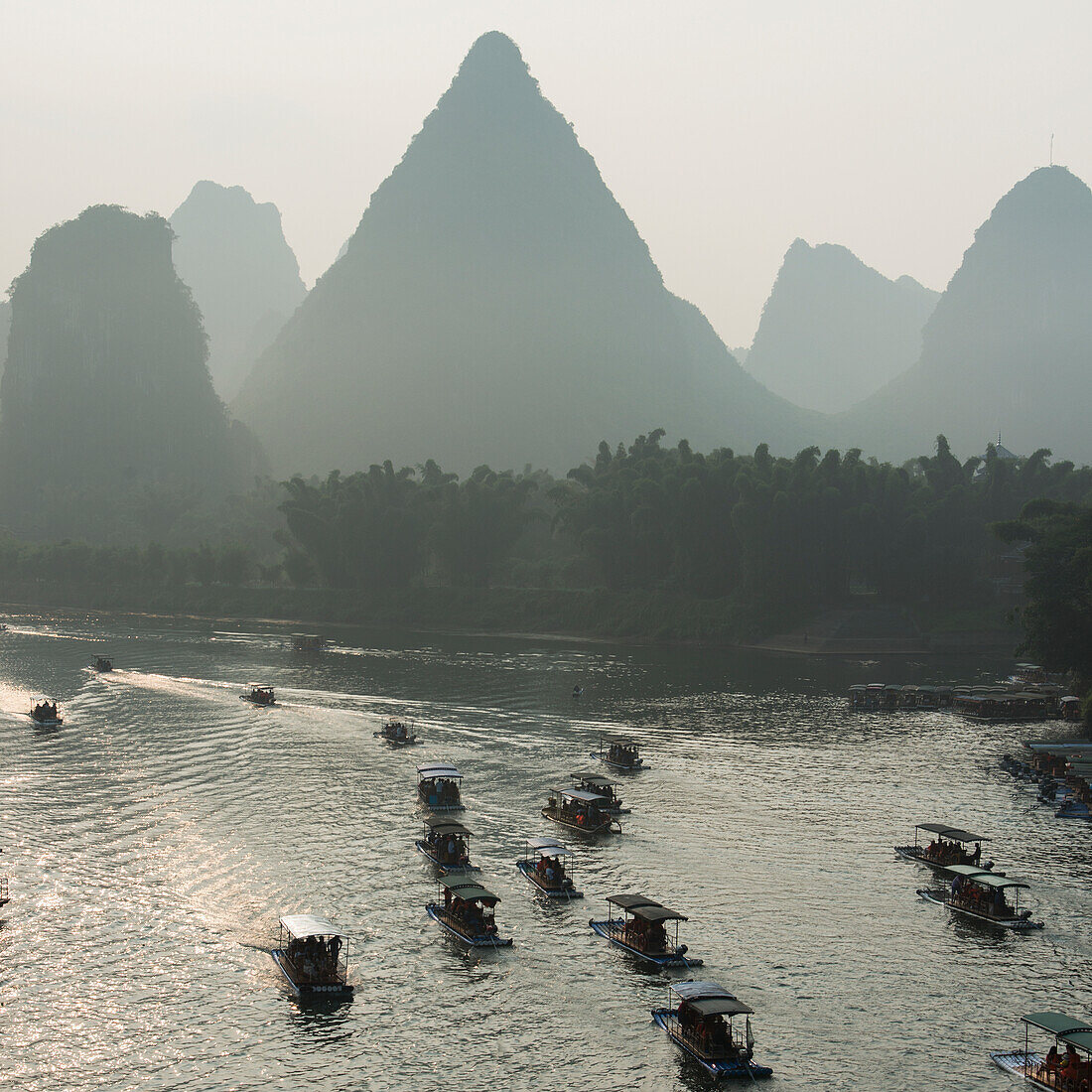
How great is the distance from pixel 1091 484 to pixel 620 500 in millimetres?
48685

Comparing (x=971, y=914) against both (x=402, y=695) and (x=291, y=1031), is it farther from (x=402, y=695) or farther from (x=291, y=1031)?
(x=402, y=695)

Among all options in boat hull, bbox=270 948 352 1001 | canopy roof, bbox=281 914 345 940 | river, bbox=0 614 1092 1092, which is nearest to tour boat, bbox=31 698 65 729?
river, bbox=0 614 1092 1092

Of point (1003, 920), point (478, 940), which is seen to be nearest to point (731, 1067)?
point (478, 940)

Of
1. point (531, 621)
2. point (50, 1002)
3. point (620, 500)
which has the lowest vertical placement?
point (50, 1002)

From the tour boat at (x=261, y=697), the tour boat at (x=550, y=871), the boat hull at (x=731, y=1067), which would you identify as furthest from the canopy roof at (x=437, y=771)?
the tour boat at (x=261, y=697)

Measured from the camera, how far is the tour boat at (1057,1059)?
1000 inches

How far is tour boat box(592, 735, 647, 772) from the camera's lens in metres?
54.1

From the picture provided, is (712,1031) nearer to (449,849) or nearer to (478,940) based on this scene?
(478,940)

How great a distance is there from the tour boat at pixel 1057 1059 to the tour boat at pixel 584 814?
18839 millimetres

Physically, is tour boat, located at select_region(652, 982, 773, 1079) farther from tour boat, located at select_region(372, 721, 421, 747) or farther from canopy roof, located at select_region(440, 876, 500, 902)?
tour boat, located at select_region(372, 721, 421, 747)

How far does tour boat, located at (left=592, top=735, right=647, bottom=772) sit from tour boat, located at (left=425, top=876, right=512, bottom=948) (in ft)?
65.9

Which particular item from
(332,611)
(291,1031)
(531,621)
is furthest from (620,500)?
(291,1031)

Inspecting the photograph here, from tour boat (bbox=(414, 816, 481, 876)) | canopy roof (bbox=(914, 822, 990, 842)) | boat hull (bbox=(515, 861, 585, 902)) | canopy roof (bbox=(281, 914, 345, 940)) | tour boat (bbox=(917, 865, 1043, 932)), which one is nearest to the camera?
canopy roof (bbox=(281, 914, 345, 940))

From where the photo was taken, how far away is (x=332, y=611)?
4862 inches
